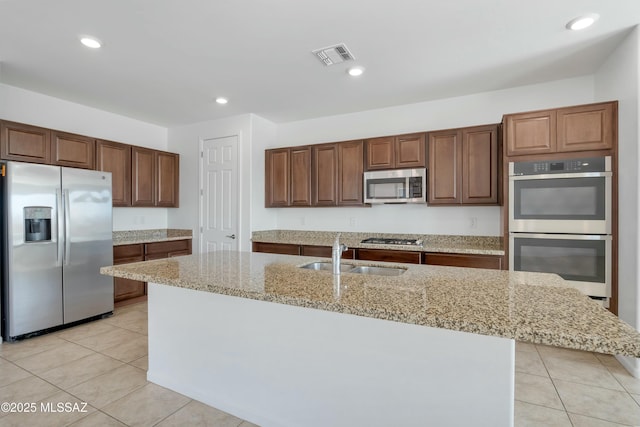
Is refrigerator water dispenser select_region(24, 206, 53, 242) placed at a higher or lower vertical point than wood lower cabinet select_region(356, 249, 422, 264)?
higher

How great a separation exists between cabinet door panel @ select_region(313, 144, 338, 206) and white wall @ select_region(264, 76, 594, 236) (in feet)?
1.12

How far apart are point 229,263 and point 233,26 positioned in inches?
67.6

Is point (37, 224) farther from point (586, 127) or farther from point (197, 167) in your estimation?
point (586, 127)

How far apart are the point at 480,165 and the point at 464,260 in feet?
3.36

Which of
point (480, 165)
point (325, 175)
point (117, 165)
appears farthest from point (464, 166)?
point (117, 165)

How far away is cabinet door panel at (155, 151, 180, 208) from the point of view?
4.62 m

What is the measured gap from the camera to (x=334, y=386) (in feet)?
5.18

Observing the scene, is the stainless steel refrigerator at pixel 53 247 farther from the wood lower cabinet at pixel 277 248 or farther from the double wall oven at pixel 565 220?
the double wall oven at pixel 565 220

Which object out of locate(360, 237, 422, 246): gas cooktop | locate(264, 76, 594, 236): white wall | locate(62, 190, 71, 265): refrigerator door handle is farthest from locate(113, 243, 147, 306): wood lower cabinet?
locate(360, 237, 422, 246): gas cooktop

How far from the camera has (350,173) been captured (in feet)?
13.3

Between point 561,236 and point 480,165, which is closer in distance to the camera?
point 561,236

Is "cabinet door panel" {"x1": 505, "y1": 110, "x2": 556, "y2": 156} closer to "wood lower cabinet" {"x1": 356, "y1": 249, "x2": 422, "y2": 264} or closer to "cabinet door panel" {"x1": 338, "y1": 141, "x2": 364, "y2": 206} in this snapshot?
"wood lower cabinet" {"x1": 356, "y1": 249, "x2": 422, "y2": 264}

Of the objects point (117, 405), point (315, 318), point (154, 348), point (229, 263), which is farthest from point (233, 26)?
point (117, 405)

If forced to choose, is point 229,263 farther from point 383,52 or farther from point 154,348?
point 383,52
